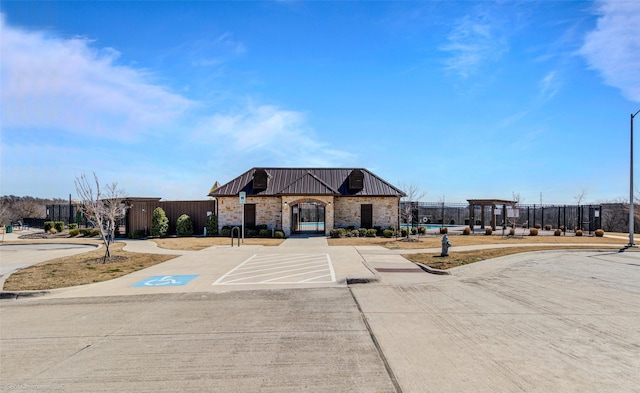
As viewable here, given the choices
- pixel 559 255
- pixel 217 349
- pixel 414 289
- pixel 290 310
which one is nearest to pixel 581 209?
pixel 559 255

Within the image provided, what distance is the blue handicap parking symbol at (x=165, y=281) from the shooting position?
10562mm

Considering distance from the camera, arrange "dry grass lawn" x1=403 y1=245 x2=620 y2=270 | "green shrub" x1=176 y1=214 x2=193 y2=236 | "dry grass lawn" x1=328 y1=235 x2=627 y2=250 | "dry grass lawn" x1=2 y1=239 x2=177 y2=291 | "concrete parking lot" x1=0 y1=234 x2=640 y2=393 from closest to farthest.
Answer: "concrete parking lot" x1=0 y1=234 x2=640 y2=393 → "dry grass lawn" x1=2 y1=239 x2=177 y2=291 → "dry grass lawn" x1=403 y1=245 x2=620 y2=270 → "dry grass lawn" x1=328 y1=235 x2=627 y2=250 → "green shrub" x1=176 y1=214 x2=193 y2=236

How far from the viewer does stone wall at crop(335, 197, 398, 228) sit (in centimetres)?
2827

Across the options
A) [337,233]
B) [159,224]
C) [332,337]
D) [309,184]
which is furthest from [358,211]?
[332,337]

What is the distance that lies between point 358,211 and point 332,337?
22.7m

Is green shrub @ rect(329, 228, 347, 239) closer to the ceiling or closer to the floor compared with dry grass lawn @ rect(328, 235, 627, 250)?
closer to the ceiling

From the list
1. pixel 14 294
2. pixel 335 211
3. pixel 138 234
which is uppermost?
pixel 335 211

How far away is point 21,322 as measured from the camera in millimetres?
7266

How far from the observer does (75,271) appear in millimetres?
12555

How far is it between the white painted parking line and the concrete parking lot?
73 centimetres

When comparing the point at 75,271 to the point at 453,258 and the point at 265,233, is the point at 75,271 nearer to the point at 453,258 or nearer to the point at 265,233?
the point at 453,258

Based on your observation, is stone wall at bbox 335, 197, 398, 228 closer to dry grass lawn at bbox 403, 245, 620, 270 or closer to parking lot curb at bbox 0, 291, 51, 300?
dry grass lawn at bbox 403, 245, 620, 270

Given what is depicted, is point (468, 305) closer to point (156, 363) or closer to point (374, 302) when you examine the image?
point (374, 302)

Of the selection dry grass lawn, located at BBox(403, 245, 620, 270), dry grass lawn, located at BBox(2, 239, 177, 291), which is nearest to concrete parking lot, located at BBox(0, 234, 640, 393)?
dry grass lawn, located at BBox(2, 239, 177, 291)
